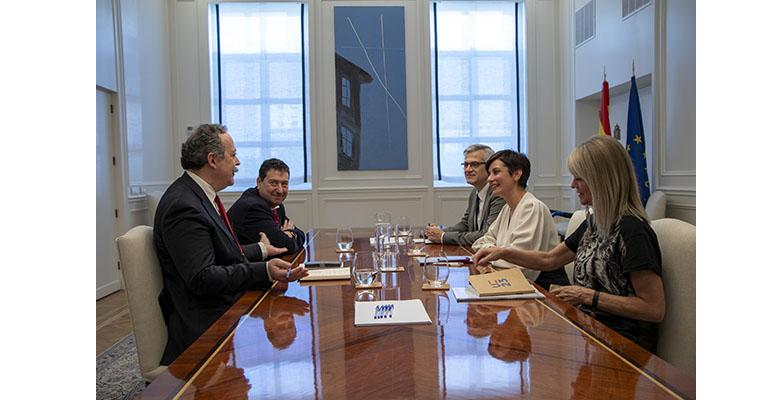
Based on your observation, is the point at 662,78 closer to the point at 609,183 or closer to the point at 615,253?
the point at 609,183

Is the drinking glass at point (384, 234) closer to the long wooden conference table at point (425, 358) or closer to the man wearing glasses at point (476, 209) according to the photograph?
the man wearing glasses at point (476, 209)

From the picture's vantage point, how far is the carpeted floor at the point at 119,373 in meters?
2.83

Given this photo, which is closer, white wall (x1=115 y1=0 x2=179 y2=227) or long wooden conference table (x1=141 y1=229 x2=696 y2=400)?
long wooden conference table (x1=141 y1=229 x2=696 y2=400)

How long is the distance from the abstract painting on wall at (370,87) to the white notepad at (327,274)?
15.9ft

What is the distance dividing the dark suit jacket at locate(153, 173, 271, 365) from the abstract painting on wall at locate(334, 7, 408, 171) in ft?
16.5

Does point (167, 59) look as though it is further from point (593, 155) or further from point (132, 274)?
point (593, 155)

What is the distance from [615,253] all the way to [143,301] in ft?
5.63

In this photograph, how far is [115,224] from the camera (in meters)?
5.47

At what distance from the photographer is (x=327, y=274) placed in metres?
2.16

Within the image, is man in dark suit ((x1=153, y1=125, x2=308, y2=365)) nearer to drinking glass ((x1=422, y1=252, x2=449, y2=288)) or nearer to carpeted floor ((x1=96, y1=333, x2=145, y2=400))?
drinking glass ((x1=422, y1=252, x2=449, y2=288))

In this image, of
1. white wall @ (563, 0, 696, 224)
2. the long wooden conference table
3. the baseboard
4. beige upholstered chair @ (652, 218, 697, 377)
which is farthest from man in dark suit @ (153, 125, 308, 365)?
white wall @ (563, 0, 696, 224)

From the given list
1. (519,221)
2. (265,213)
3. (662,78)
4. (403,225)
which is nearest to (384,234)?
(403,225)

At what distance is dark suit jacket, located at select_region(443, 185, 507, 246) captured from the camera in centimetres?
323
